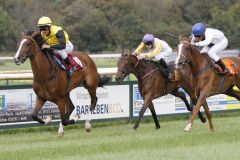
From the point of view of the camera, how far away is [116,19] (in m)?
59.0

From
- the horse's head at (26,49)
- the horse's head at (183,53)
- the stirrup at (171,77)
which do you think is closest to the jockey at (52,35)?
the horse's head at (26,49)

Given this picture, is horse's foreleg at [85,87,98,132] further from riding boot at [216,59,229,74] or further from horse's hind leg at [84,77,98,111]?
riding boot at [216,59,229,74]

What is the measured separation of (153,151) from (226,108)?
8.13 meters

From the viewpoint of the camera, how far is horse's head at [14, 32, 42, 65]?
491 inches

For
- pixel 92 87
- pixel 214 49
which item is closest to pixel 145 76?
pixel 92 87

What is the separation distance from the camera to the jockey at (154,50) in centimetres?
1497

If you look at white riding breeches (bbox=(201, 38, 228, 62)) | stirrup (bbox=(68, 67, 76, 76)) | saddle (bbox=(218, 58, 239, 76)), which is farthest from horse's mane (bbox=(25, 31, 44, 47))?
saddle (bbox=(218, 58, 239, 76))

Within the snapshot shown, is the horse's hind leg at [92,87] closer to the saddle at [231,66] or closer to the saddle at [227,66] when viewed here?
the saddle at [227,66]

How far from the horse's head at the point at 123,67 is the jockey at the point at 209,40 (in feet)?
Result: 5.09

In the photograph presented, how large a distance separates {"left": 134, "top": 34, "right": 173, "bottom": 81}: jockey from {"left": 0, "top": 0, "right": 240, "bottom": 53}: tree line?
3522 centimetres

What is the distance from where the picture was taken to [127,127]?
15766 mm

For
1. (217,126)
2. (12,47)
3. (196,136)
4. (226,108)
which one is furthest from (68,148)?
(12,47)

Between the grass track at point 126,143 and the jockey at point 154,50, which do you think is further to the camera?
the jockey at point 154,50

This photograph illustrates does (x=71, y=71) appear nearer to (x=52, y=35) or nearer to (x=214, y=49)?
(x=52, y=35)
